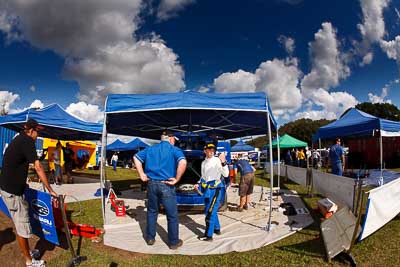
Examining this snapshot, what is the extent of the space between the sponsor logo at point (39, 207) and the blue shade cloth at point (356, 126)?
396 inches

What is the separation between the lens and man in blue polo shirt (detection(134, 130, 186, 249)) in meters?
4.59

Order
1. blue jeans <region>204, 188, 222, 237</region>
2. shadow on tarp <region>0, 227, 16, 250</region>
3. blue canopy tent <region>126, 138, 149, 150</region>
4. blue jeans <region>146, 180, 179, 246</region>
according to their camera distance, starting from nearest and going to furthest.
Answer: blue jeans <region>146, 180, 179, 246</region> < shadow on tarp <region>0, 227, 16, 250</region> < blue jeans <region>204, 188, 222, 237</region> < blue canopy tent <region>126, 138, 149, 150</region>

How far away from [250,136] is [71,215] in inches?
339

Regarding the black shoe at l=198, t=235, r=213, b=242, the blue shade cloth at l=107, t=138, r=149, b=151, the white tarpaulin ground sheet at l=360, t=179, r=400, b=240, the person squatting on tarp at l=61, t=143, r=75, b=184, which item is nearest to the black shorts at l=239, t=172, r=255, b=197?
the black shoe at l=198, t=235, r=213, b=242

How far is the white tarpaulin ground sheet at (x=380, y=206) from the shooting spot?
3953mm

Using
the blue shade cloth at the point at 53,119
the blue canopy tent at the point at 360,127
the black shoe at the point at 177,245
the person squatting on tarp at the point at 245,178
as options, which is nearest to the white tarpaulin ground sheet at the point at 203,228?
the black shoe at the point at 177,245

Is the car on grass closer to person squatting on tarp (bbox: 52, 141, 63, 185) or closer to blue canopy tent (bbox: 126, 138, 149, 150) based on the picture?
person squatting on tarp (bbox: 52, 141, 63, 185)

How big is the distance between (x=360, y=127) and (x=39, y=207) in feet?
34.6

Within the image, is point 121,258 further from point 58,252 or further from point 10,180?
point 10,180

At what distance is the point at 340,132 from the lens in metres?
11.5

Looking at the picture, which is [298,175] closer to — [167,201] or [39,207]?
[167,201]

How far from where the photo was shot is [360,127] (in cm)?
1055

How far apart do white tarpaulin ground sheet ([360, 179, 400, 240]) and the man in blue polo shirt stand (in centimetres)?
273

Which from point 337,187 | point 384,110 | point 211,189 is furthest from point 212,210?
point 384,110
